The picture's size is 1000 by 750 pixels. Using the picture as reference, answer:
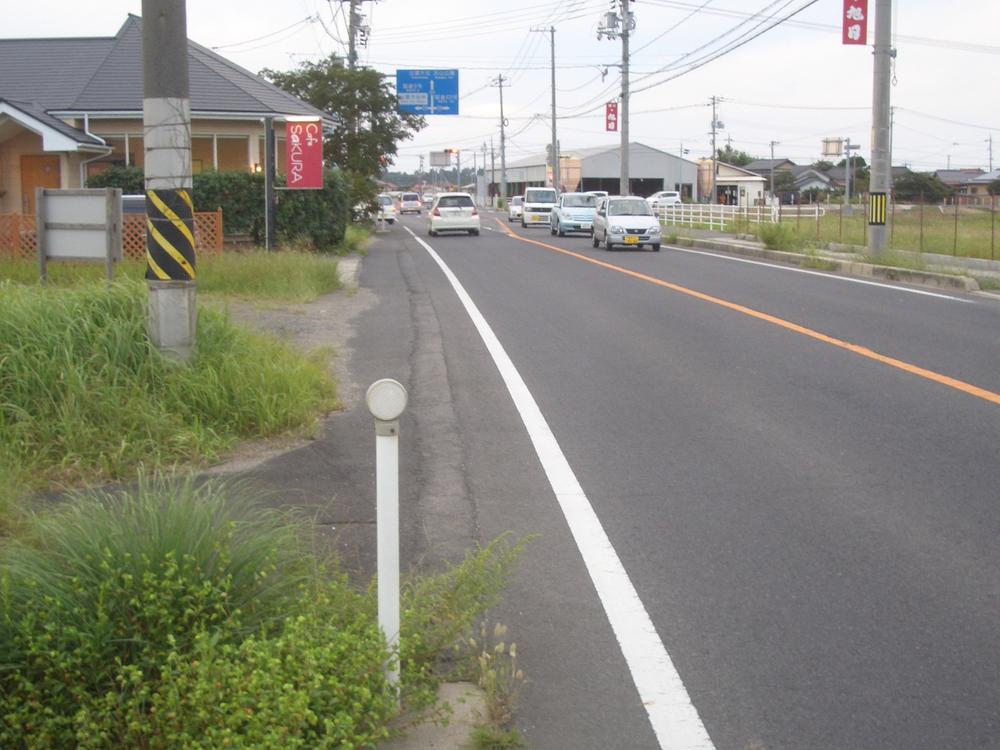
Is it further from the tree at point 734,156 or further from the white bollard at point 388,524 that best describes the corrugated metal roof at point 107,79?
the tree at point 734,156

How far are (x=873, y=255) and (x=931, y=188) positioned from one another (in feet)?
191

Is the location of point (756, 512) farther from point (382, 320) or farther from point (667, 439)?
point (382, 320)

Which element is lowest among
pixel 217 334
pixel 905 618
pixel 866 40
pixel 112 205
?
pixel 905 618

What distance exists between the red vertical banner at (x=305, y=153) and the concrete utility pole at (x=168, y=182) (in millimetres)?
15359

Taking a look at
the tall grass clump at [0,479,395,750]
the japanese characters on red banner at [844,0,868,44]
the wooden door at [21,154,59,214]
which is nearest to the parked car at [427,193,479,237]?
the wooden door at [21,154,59,214]

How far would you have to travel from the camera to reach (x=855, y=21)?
86.2 ft

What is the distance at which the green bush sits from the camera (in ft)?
98.7

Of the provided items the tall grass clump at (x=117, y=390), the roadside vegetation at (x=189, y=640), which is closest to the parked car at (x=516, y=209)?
the tall grass clump at (x=117, y=390)

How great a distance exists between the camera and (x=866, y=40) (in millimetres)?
26594

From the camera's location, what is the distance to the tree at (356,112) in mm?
41625

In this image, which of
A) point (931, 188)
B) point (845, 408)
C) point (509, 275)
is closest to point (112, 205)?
point (845, 408)

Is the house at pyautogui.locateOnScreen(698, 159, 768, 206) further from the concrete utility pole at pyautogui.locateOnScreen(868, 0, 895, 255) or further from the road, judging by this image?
the road

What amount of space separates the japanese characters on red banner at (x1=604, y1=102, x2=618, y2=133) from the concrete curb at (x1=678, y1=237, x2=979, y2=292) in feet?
70.7

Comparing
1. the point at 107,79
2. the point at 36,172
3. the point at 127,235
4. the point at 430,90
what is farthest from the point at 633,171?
the point at 127,235
